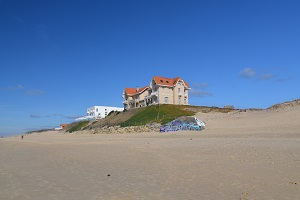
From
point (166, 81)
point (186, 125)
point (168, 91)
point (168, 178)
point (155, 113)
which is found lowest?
point (168, 178)

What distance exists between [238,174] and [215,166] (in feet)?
5.29

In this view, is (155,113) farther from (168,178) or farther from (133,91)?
(168,178)

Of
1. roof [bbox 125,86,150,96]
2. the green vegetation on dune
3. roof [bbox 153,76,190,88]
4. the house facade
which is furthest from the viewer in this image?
roof [bbox 125,86,150,96]

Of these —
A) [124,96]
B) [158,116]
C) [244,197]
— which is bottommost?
[244,197]

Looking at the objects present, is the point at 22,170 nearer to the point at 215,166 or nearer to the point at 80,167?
the point at 80,167

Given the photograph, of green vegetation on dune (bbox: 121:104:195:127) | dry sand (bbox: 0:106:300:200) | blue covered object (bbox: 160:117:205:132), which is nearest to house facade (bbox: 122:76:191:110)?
green vegetation on dune (bbox: 121:104:195:127)

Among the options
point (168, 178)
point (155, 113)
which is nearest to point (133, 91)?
point (155, 113)

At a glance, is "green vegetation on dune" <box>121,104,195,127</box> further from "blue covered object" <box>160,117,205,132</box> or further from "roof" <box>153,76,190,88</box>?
"blue covered object" <box>160,117,205,132</box>

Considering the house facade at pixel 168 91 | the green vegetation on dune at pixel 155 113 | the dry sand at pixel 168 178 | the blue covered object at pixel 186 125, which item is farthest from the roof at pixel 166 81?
the dry sand at pixel 168 178

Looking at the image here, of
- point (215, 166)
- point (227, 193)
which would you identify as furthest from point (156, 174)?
point (227, 193)

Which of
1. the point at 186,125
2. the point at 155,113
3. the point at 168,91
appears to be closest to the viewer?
the point at 186,125

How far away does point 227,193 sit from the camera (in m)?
7.29

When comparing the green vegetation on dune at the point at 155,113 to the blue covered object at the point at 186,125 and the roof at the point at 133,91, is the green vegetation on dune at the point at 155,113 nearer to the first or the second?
the blue covered object at the point at 186,125

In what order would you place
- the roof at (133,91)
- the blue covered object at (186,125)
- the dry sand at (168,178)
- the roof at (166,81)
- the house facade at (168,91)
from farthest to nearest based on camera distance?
1. the roof at (133,91)
2. the roof at (166,81)
3. the house facade at (168,91)
4. the blue covered object at (186,125)
5. the dry sand at (168,178)
